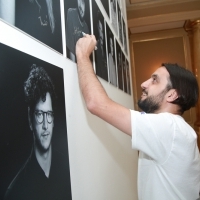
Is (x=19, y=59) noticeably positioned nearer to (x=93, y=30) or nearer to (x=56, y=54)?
(x=56, y=54)

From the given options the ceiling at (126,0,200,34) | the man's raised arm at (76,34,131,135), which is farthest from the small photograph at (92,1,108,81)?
the ceiling at (126,0,200,34)

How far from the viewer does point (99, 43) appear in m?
1.12

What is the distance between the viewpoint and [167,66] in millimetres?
1220

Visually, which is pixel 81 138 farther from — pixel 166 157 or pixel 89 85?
pixel 166 157

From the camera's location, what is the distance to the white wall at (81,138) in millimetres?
Answer: 503

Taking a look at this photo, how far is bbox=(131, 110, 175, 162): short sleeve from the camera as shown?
2.83ft

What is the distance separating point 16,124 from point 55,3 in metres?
0.39

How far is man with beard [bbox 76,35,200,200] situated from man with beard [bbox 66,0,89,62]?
0.04 metres

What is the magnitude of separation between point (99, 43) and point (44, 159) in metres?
0.75

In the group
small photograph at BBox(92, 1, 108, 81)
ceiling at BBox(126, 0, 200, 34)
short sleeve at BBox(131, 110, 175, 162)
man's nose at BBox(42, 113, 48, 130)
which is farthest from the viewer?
ceiling at BBox(126, 0, 200, 34)

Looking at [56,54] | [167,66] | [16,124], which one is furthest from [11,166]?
[167,66]

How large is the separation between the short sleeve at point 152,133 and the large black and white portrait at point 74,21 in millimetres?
344

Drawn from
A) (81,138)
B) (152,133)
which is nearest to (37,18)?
(81,138)

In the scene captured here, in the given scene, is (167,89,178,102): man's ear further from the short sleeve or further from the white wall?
the white wall
